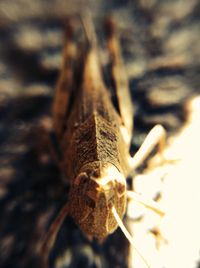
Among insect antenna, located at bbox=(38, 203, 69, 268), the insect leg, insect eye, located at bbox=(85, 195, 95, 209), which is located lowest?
insect antenna, located at bbox=(38, 203, 69, 268)

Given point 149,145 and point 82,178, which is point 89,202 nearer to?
point 82,178

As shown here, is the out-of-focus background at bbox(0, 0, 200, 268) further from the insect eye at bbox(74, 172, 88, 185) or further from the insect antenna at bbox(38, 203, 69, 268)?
the insect eye at bbox(74, 172, 88, 185)

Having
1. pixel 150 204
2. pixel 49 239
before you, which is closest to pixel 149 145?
pixel 150 204

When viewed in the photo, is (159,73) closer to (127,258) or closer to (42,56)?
(42,56)

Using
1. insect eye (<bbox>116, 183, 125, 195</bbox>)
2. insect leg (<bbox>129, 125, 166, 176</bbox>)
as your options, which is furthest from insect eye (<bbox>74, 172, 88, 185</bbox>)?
insect leg (<bbox>129, 125, 166, 176</bbox>)

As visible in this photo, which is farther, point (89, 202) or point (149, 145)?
point (149, 145)

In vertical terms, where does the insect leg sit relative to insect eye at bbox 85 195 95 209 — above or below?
above

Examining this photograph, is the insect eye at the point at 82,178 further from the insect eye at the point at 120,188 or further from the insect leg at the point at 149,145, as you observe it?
the insect leg at the point at 149,145
